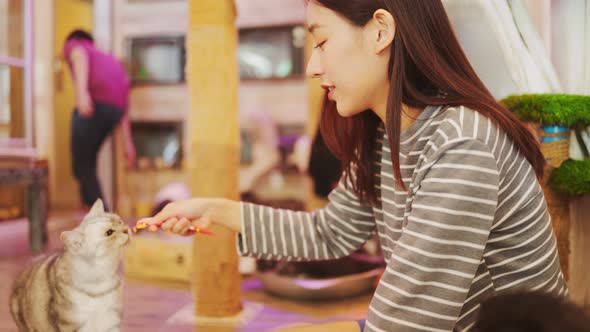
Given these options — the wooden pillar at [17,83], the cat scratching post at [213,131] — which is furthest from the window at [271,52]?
the cat scratching post at [213,131]

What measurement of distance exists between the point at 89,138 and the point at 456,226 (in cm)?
241

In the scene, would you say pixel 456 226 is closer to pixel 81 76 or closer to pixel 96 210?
pixel 96 210

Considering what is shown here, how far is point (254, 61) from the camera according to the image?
3.65 metres

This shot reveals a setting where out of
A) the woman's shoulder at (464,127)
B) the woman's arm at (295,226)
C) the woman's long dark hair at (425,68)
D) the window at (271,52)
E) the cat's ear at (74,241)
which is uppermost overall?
the window at (271,52)

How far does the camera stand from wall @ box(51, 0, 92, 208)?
410 centimetres

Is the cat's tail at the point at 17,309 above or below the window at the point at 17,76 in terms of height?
below

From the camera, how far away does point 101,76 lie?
8.02 ft

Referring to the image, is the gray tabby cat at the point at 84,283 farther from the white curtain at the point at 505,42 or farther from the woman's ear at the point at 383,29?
the white curtain at the point at 505,42

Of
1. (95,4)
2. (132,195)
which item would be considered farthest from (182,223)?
(95,4)

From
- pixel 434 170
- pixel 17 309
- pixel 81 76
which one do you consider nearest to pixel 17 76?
pixel 81 76

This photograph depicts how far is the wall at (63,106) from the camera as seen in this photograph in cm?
410

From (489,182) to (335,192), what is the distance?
42 cm

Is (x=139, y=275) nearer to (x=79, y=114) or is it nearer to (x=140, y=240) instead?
(x=140, y=240)

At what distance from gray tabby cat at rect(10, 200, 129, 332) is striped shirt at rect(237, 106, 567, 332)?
0.33m
